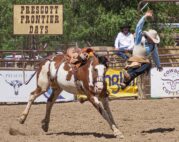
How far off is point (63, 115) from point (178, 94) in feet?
17.8

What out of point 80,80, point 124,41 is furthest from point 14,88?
point 80,80

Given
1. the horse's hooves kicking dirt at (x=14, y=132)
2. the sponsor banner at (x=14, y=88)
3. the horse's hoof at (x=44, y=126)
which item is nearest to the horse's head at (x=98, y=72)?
the horse's hoof at (x=44, y=126)

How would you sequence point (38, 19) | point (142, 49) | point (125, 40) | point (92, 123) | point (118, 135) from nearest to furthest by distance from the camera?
Result: 1. point (118, 135)
2. point (142, 49)
3. point (92, 123)
4. point (125, 40)
5. point (38, 19)

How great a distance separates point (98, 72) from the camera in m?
8.38

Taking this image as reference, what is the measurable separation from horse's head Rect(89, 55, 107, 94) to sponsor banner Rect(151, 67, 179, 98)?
25.9 feet

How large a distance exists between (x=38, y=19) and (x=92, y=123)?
7.36 metres

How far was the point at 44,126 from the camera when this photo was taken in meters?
9.46

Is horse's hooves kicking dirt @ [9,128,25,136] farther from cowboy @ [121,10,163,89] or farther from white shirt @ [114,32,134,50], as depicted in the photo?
white shirt @ [114,32,134,50]

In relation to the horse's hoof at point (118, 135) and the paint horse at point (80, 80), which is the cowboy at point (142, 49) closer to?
the paint horse at point (80, 80)

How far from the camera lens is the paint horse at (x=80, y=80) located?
27.7 feet

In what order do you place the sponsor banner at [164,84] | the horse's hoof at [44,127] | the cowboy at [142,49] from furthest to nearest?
the sponsor banner at [164,84] → the horse's hoof at [44,127] → the cowboy at [142,49]

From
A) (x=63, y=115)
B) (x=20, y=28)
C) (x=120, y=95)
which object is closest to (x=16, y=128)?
(x=63, y=115)

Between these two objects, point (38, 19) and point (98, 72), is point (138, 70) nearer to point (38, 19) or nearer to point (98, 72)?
point (98, 72)

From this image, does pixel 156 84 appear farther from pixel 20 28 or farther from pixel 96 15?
pixel 96 15
